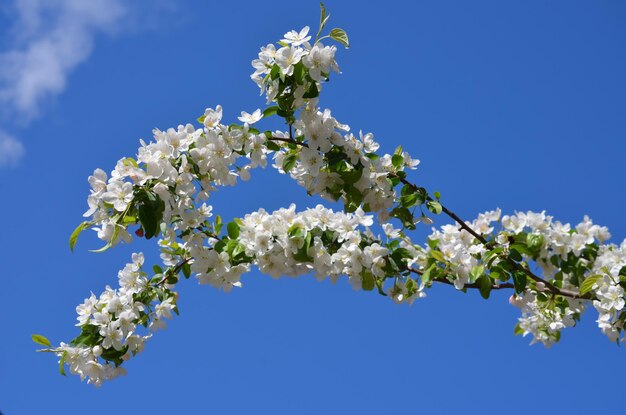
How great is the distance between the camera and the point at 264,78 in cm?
306

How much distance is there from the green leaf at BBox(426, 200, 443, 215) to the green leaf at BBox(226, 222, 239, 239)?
2.74ft

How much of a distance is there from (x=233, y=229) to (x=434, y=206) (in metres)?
0.86

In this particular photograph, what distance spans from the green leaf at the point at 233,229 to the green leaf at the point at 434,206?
834mm

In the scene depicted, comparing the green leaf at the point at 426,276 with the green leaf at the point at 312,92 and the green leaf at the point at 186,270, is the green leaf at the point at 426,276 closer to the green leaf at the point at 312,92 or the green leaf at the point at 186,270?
the green leaf at the point at 312,92

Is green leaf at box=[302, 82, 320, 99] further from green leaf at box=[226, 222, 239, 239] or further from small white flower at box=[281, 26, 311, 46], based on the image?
green leaf at box=[226, 222, 239, 239]

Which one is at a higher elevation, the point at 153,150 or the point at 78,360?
the point at 153,150

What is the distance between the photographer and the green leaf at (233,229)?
3.09 m

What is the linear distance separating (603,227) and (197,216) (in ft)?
6.72

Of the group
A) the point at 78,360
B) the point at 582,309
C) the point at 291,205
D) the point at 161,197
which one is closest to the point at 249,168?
the point at 291,205

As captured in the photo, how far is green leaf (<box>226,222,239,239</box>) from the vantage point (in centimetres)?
309

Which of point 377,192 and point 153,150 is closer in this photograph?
point 153,150

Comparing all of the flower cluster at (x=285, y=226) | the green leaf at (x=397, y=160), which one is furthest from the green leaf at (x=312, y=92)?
the green leaf at (x=397, y=160)

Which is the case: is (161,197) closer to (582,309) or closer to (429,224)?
(429,224)

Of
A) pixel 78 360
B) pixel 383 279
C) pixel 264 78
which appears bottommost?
pixel 78 360
